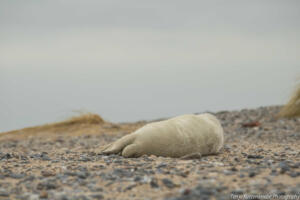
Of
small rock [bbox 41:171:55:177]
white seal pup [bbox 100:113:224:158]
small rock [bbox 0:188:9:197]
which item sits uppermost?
white seal pup [bbox 100:113:224:158]

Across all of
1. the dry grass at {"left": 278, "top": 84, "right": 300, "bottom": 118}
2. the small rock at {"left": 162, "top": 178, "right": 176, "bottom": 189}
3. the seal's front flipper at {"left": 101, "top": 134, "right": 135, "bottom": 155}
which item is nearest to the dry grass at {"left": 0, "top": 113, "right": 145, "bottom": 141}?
the dry grass at {"left": 278, "top": 84, "right": 300, "bottom": 118}

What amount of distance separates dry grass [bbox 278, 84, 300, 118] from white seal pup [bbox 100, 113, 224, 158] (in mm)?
7851

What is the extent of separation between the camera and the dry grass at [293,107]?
12906 millimetres

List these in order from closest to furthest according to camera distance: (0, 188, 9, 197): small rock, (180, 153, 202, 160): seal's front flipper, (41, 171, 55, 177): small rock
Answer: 1. (0, 188, 9, 197): small rock
2. (41, 171, 55, 177): small rock
3. (180, 153, 202, 160): seal's front flipper

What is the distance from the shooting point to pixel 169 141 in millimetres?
5672

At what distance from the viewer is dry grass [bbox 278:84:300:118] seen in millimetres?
12906

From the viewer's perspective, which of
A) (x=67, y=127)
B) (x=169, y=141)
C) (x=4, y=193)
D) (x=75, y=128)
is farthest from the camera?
(x=67, y=127)

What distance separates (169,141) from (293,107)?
28.6 ft

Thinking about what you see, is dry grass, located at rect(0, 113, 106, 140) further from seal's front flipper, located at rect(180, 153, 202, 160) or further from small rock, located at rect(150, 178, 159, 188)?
small rock, located at rect(150, 178, 159, 188)

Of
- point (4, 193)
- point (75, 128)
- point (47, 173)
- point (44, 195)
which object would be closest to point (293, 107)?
point (75, 128)

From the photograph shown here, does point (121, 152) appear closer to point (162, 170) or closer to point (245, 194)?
point (162, 170)

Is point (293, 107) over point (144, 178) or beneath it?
over

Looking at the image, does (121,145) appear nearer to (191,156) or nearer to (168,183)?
(191,156)

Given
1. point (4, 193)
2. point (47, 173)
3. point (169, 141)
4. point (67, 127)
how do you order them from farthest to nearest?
1. point (67, 127)
2. point (169, 141)
3. point (47, 173)
4. point (4, 193)
